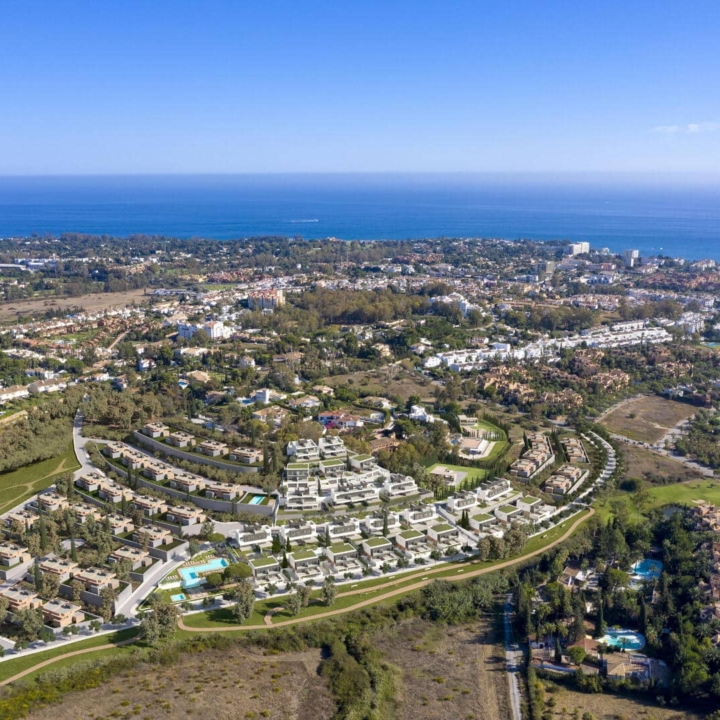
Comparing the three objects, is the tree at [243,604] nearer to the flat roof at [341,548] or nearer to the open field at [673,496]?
the flat roof at [341,548]

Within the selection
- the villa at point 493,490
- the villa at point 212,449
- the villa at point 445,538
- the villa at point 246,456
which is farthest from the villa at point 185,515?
the villa at point 493,490

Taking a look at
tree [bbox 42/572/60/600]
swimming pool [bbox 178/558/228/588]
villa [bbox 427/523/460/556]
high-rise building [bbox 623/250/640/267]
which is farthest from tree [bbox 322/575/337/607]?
high-rise building [bbox 623/250/640/267]

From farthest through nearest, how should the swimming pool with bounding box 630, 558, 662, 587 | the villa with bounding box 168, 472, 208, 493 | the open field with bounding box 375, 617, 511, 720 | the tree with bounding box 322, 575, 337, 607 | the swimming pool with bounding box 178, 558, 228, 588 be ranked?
the villa with bounding box 168, 472, 208, 493
the swimming pool with bounding box 630, 558, 662, 587
the swimming pool with bounding box 178, 558, 228, 588
the tree with bounding box 322, 575, 337, 607
the open field with bounding box 375, 617, 511, 720

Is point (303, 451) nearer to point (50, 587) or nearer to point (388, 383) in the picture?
point (50, 587)

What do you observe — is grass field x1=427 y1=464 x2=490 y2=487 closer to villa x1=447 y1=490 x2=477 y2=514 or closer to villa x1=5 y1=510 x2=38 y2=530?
villa x1=447 y1=490 x2=477 y2=514

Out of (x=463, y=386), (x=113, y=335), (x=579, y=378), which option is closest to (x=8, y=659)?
(x=463, y=386)

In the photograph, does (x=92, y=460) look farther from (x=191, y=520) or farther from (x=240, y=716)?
(x=240, y=716)
